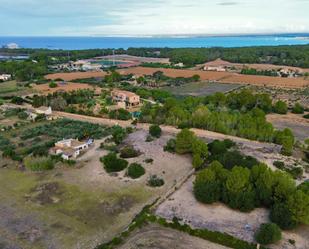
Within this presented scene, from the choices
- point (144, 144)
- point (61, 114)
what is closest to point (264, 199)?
point (144, 144)

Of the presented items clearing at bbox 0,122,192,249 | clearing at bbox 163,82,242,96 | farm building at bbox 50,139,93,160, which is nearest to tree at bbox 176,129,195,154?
clearing at bbox 0,122,192,249

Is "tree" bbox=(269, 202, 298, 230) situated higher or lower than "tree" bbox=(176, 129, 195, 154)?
lower

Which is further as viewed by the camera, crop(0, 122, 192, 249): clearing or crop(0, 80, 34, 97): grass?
crop(0, 80, 34, 97): grass

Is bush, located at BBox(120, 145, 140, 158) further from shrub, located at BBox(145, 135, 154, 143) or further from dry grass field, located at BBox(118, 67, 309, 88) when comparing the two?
dry grass field, located at BBox(118, 67, 309, 88)

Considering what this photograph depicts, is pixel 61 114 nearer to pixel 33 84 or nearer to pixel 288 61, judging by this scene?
pixel 33 84

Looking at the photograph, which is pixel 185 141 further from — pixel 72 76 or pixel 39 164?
pixel 72 76

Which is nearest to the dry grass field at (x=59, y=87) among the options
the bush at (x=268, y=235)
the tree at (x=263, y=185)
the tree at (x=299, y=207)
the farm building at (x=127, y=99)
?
the farm building at (x=127, y=99)
